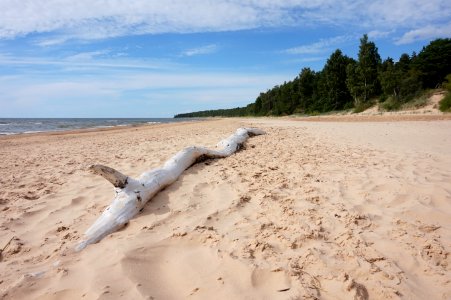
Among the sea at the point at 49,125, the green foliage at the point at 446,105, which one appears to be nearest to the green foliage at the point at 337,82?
the green foliage at the point at 446,105

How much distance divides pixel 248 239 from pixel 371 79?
138ft

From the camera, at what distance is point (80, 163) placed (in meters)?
7.18

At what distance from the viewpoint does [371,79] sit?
39.3 m

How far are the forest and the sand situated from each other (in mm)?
29583

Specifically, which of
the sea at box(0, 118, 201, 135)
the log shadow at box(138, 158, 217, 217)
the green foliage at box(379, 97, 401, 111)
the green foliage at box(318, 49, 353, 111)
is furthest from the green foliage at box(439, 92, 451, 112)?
the sea at box(0, 118, 201, 135)

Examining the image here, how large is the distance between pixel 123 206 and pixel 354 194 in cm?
274

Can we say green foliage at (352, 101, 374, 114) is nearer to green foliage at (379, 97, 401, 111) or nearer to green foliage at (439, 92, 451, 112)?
green foliage at (379, 97, 401, 111)

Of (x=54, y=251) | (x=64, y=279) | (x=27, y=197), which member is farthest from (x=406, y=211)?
(x=27, y=197)

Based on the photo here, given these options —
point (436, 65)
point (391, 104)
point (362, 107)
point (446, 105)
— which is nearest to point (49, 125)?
point (362, 107)

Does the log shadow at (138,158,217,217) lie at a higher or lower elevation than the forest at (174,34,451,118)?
lower

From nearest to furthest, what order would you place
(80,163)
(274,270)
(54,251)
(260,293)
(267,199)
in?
1. (260,293)
2. (274,270)
3. (54,251)
4. (267,199)
5. (80,163)

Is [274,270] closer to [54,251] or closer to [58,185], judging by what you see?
[54,251]

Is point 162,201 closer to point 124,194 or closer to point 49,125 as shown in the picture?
point 124,194

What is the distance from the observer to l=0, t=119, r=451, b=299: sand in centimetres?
213
